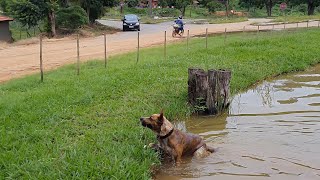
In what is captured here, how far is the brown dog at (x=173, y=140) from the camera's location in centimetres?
694

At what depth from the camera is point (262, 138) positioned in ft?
28.8

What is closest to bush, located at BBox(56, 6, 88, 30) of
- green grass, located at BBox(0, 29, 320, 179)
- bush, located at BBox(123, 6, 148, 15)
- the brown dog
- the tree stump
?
green grass, located at BBox(0, 29, 320, 179)

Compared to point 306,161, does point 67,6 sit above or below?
above

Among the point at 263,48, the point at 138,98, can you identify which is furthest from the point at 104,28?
the point at 138,98

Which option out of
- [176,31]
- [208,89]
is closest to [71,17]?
[176,31]

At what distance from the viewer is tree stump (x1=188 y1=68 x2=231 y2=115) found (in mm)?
10352

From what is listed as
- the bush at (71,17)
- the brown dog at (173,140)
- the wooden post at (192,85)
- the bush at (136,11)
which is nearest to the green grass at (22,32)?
the bush at (71,17)

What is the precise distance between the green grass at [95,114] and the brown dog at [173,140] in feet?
0.96

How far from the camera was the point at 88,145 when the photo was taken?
7191mm

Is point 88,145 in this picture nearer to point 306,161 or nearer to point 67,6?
point 306,161

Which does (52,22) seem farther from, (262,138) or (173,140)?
(173,140)

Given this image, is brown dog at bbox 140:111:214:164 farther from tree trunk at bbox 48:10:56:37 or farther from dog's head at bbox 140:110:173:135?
tree trunk at bbox 48:10:56:37

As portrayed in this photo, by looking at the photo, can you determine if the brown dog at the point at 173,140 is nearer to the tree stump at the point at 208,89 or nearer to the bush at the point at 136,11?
the tree stump at the point at 208,89

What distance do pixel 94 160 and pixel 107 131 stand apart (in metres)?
1.58
